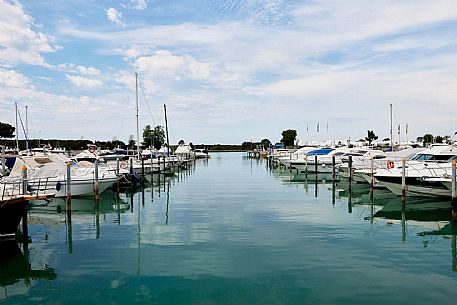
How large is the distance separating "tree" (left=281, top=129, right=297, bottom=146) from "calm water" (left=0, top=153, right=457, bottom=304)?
102 meters

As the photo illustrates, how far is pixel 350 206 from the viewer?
75.9 ft

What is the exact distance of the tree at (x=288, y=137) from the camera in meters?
124

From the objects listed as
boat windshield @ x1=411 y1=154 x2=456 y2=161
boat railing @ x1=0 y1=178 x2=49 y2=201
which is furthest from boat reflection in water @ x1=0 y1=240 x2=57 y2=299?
boat windshield @ x1=411 y1=154 x2=456 y2=161

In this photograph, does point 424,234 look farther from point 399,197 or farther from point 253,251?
point 399,197

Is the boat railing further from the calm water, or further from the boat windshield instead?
the boat windshield

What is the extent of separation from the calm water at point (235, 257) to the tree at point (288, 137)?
335ft

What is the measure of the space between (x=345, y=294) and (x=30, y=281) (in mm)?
7571

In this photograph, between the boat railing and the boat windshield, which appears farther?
the boat windshield

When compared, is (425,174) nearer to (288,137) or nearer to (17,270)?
(17,270)

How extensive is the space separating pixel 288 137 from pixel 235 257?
373 feet

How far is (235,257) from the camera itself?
1262 centimetres

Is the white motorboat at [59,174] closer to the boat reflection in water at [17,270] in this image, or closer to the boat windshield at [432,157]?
the boat reflection in water at [17,270]

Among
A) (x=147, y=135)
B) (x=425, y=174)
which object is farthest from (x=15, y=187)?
(x=147, y=135)

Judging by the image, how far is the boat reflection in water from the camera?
10989mm
